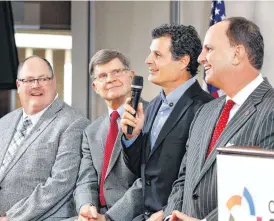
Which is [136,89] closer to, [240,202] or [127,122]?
[127,122]

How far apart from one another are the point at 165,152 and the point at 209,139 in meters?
0.41

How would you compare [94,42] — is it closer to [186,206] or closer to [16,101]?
[16,101]

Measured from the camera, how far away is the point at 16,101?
682 cm

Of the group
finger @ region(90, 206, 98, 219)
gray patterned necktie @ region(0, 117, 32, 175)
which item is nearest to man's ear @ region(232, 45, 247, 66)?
finger @ region(90, 206, 98, 219)

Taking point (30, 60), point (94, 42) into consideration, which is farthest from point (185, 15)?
point (30, 60)

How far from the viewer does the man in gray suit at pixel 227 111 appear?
8.43 ft

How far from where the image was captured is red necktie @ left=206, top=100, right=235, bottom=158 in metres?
2.71

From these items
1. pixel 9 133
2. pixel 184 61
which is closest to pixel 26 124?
pixel 9 133

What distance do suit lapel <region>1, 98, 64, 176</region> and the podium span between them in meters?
1.96

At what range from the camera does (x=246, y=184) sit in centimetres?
183

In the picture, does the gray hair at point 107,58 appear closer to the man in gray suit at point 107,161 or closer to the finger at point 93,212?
the man in gray suit at point 107,161

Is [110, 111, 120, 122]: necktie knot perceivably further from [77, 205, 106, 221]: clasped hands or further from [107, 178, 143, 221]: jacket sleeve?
[77, 205, 106, 221]: clasped hands

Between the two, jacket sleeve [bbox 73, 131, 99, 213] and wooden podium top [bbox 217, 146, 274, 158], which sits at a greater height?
wooden podium top [bbox 217, 146, 274, 158]

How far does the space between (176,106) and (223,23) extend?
1.78 feet
